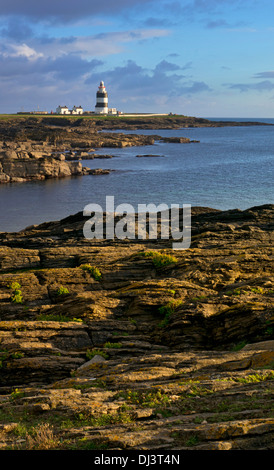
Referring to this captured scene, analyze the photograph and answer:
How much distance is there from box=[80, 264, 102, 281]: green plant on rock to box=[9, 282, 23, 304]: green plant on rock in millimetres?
3724

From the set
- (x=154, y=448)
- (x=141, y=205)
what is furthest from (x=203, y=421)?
(x=141, y=205)

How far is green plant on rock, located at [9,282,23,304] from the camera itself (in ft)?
73.0

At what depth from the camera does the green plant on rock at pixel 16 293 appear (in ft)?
73.0

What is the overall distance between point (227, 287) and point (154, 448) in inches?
582

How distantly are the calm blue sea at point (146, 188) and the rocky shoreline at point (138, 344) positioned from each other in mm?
37862

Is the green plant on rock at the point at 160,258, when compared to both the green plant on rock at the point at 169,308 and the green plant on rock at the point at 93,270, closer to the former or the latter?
the green plant on rock at the point at 93,270

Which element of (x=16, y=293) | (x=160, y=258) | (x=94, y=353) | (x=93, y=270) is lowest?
(x=94, y=353)

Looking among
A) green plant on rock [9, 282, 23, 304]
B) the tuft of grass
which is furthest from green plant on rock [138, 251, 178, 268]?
the tuft of grass

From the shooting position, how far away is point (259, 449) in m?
8.16

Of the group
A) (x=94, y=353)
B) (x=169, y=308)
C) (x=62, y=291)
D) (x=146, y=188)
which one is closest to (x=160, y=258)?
(x=62, y=291)

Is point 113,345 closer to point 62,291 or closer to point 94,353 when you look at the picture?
point 94,353

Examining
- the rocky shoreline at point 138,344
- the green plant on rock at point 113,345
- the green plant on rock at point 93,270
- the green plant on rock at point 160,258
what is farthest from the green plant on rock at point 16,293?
the green plant on rock at point 160,258

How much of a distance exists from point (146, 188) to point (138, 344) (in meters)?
72.9

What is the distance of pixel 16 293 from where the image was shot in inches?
888
